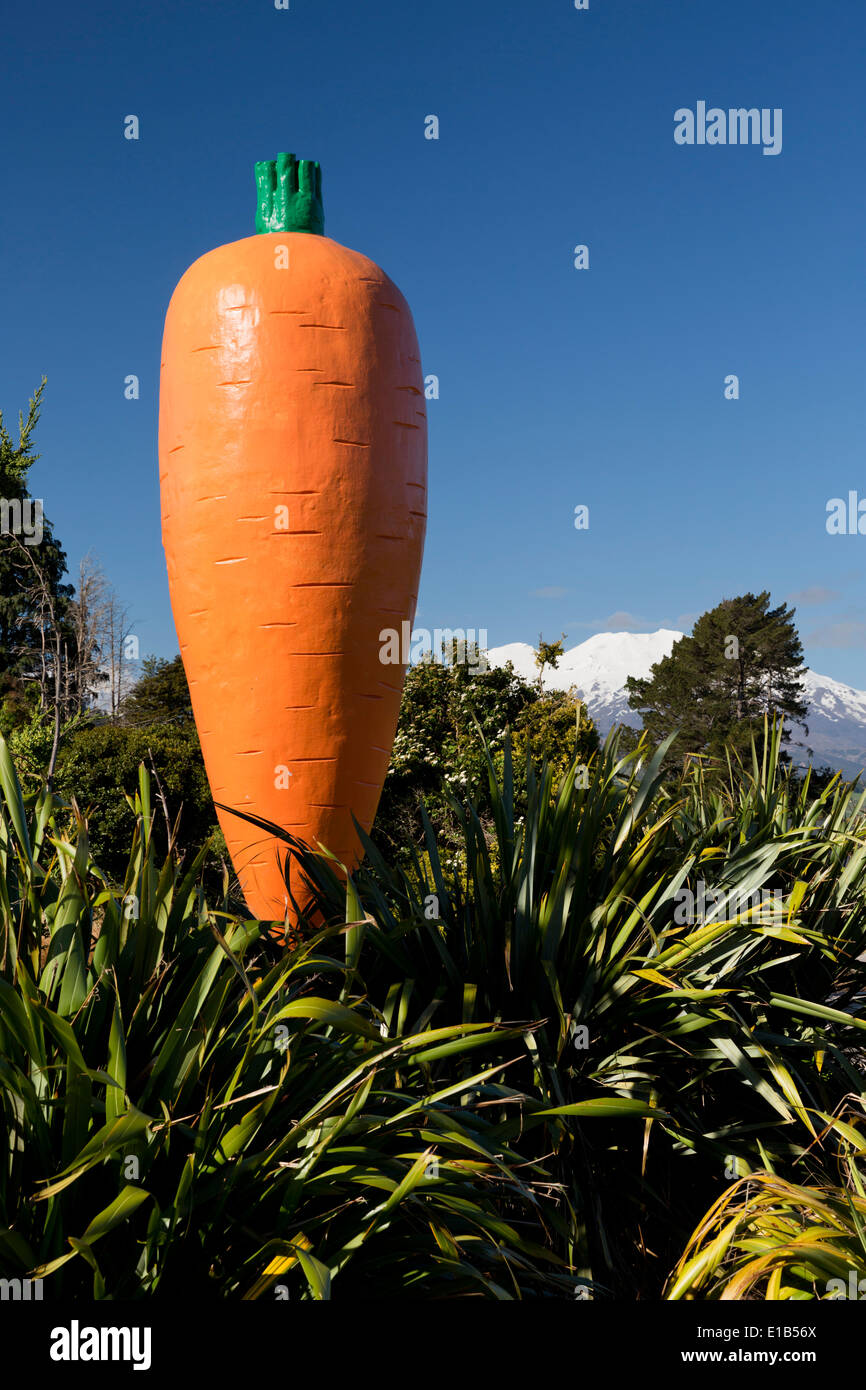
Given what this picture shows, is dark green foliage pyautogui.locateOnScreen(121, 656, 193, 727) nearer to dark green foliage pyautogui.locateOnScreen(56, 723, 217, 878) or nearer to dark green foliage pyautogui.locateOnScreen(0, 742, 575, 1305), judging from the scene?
dark green foliage pyautogui.locateOnScreen(56, 723, 217, 878)

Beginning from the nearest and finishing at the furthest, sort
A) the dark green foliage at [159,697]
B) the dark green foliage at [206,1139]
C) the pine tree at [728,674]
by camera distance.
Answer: the dark green foliage at [206,1139] → the dark green foliage at [159,697] → the pine tree at [728,674]

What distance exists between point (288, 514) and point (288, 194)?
58.5 inches

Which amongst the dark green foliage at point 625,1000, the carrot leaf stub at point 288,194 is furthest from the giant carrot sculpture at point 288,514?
the dark green foliage at point 625,1000

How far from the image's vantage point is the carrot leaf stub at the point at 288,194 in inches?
145

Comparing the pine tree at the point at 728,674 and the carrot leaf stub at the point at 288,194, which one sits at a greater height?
the pine tree at the point at 728,674

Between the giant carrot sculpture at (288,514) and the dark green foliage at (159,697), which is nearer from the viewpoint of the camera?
the giant carrot sculpture at (288,514)

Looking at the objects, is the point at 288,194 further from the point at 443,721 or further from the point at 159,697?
the point at 159,697

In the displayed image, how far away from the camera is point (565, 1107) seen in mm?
2117

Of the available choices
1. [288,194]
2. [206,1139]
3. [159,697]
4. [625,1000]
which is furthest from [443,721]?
[159,697]

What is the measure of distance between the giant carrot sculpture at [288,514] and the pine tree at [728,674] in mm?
25978

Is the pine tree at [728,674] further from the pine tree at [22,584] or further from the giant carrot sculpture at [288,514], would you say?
the giant carrot sculpture at [288,514]

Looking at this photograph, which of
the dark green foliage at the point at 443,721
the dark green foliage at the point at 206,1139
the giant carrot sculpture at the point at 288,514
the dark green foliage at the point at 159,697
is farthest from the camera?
the dark green foliage at the point at 159,697

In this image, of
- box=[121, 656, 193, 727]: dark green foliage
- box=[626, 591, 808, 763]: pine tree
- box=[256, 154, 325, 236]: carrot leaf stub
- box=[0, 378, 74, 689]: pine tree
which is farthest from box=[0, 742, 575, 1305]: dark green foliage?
box=[626, 591, 808, 763]: pine tree

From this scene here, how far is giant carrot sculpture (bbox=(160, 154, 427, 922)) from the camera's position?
10.9 feet
